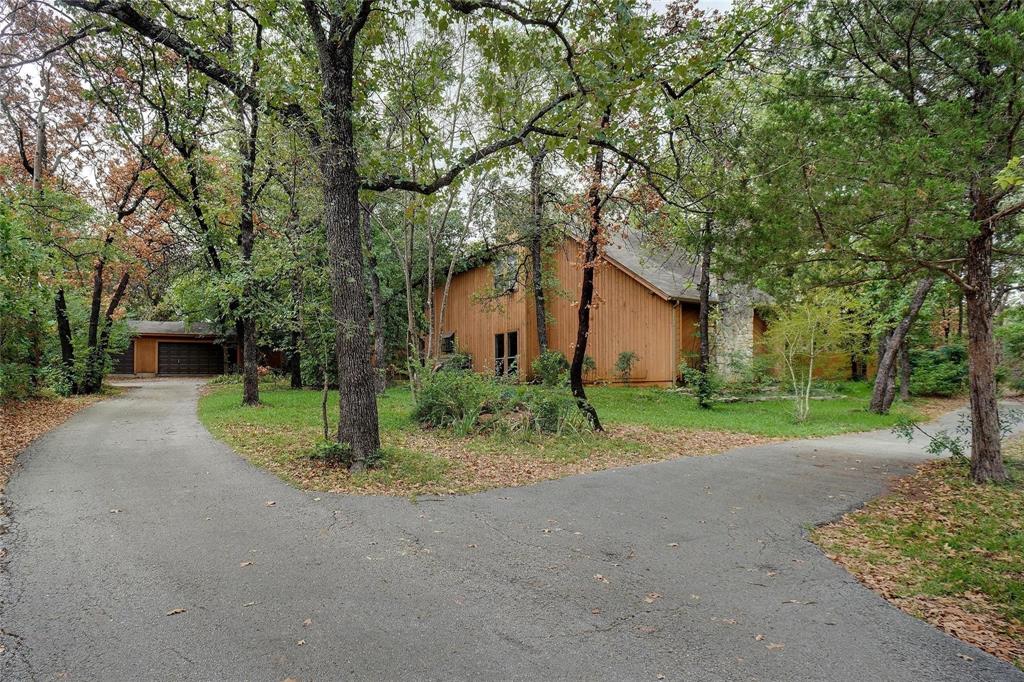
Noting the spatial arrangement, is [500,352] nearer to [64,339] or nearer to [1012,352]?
[64,339]

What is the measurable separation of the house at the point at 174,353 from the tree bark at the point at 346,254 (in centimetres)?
2391

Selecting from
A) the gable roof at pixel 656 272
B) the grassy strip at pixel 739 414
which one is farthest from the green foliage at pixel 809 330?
the gable roof at pixel 656 272

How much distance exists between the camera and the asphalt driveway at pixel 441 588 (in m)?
2.76

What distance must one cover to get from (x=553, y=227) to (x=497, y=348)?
28.0ft

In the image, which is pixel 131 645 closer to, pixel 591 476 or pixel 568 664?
pixel 568 664

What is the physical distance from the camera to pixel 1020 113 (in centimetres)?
480

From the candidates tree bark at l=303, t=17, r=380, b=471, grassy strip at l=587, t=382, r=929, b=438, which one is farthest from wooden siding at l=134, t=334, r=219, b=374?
tree bark at l=303, t=17, r=380, b=471

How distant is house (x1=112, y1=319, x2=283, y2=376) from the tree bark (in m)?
23.9

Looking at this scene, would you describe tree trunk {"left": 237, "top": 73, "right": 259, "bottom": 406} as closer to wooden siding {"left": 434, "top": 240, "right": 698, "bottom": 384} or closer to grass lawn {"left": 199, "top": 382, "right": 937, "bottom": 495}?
grass lawn {"left": 199, "top": 382, "right": 937, "bottom": 495}

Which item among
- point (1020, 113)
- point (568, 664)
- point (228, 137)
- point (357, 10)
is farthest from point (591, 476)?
point (228, 137)

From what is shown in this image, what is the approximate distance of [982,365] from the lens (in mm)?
6594

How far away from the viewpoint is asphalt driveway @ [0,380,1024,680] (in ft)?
9.06

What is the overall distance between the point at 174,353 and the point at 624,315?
25858 millimetres

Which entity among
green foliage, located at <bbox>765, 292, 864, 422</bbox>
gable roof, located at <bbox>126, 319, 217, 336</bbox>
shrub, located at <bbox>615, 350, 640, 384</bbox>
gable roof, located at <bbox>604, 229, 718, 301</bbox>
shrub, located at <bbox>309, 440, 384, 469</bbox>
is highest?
gable roof, located at <bbox>604, 229, 718, 301</bbox>
